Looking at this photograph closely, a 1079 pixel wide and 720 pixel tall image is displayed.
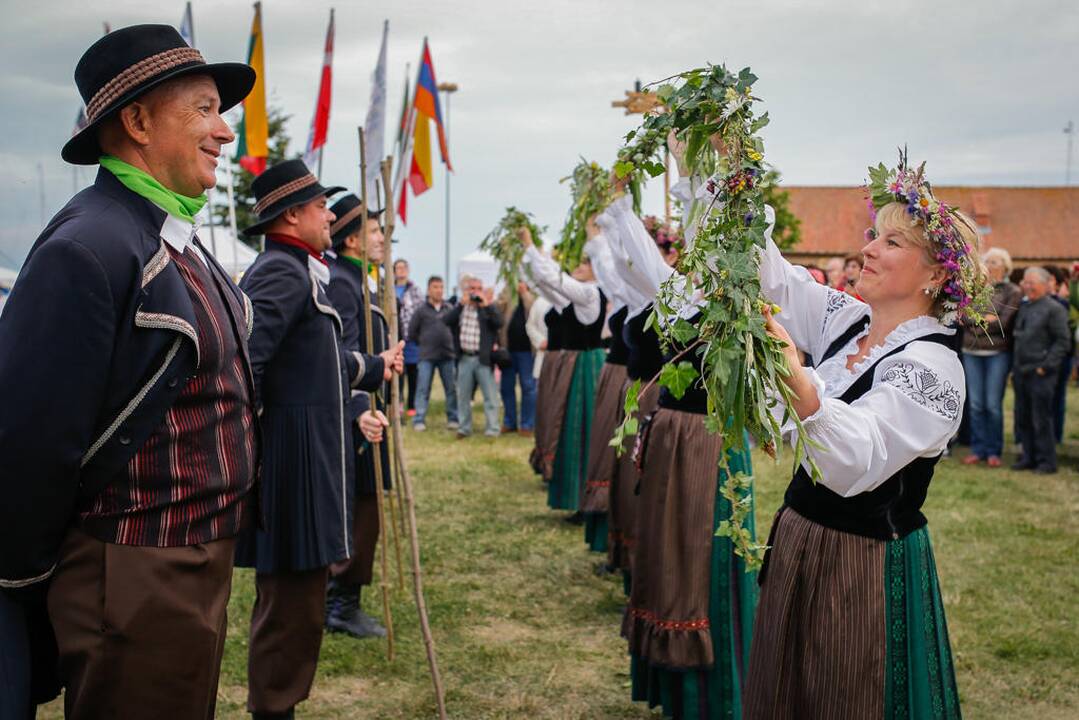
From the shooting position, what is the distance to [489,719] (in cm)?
399

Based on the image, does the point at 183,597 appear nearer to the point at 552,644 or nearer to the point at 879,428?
the point at 879,428

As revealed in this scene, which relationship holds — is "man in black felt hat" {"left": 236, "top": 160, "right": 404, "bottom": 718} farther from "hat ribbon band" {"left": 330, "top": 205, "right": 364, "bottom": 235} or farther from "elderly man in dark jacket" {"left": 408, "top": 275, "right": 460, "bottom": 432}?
"elderly man in dark jacket" {"left": 408, "top": 275, "right": 460, "bottom": 432}

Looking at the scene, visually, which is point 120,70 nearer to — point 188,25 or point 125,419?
point 125,419

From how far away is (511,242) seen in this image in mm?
7461

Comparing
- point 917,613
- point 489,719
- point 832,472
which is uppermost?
point 832,472

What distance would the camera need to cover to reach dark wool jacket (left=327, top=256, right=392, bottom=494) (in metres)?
4.55

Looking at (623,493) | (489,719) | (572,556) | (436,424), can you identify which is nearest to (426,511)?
(572,556)

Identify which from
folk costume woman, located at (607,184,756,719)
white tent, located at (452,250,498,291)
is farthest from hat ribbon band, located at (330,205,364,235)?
white tent, located at (452,250,498,291)

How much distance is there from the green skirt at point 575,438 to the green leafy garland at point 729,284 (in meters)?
5.02

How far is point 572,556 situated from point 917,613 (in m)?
4.20

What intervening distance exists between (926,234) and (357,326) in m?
2.83

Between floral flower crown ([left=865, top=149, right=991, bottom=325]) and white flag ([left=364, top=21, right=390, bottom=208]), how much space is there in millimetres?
2576

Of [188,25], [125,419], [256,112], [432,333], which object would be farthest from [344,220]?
[432,333]

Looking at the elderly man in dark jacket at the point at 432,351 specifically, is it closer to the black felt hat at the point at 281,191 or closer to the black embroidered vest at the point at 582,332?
the black embroidered vest at the point at 582,332
